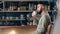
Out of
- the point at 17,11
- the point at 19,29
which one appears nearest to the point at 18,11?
the point at 17,11

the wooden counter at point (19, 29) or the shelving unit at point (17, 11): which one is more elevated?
the shelving unit at point (17, 11)

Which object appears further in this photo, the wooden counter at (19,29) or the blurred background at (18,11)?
the blurred background at (18,11)

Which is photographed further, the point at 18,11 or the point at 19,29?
the point at 18,11

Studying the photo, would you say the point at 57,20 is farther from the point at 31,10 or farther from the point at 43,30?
the point at 31,10

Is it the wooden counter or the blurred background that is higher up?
the blurred background

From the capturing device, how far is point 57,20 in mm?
293

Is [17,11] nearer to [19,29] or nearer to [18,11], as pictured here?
[18,11]

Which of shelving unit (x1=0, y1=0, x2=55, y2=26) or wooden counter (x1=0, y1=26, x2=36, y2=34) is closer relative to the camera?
wooden counter (x1=0, y1=26, x2=36, y2=34)

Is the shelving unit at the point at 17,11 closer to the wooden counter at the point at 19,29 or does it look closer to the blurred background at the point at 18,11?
the blurred background at the point at 18,11

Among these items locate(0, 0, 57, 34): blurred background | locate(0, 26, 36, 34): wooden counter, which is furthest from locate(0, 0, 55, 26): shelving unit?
locate(0, 26, 36, 34): wooden counter

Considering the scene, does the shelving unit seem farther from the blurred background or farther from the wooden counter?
the wooden counter

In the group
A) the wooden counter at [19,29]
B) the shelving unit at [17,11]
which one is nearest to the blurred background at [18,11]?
the shelving unit at [17,11]

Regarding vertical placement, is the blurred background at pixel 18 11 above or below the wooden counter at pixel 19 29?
above

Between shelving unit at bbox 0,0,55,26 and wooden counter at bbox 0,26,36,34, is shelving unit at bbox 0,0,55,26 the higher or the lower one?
the higher one
